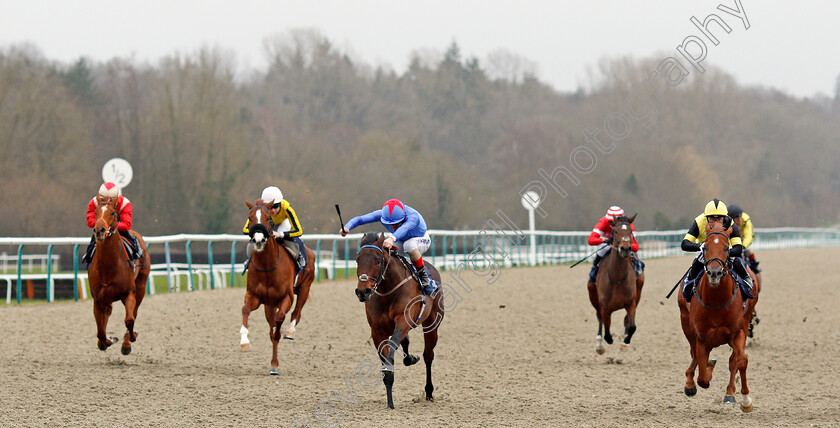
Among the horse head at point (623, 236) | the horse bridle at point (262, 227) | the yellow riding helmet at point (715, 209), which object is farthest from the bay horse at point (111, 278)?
the yellow riding helmet at point (715, 209)

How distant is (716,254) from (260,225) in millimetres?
4348

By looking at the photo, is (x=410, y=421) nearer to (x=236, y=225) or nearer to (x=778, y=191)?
(x=236, y=225)

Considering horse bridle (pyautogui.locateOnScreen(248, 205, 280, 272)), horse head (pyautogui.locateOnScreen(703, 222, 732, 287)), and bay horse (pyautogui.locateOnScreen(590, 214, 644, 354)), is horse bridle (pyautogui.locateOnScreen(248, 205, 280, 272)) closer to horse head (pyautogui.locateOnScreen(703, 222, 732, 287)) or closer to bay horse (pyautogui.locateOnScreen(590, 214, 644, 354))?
bay horse (pyautogui.locateOnScreen(590, 214, 644, 354))

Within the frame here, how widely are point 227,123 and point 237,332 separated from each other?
73.6 ft

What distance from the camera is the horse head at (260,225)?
9.06m

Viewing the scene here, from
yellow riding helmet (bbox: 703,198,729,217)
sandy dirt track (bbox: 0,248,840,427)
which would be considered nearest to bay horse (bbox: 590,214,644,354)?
sandy dirt track (bbox: 0,248,840,427)

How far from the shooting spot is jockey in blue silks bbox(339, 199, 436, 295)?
8.02 metres

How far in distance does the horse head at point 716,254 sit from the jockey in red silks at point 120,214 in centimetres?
541

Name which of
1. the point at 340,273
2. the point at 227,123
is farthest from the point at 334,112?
the point at 340,273

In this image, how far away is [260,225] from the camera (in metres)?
9.10

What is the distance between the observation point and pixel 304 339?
1222 cm

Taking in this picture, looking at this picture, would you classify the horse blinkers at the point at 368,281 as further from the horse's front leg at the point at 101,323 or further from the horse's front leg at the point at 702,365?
the horse's front leg at the point at 101,323

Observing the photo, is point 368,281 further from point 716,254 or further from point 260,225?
point 716,254

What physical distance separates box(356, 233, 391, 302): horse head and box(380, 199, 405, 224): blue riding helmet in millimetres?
512
